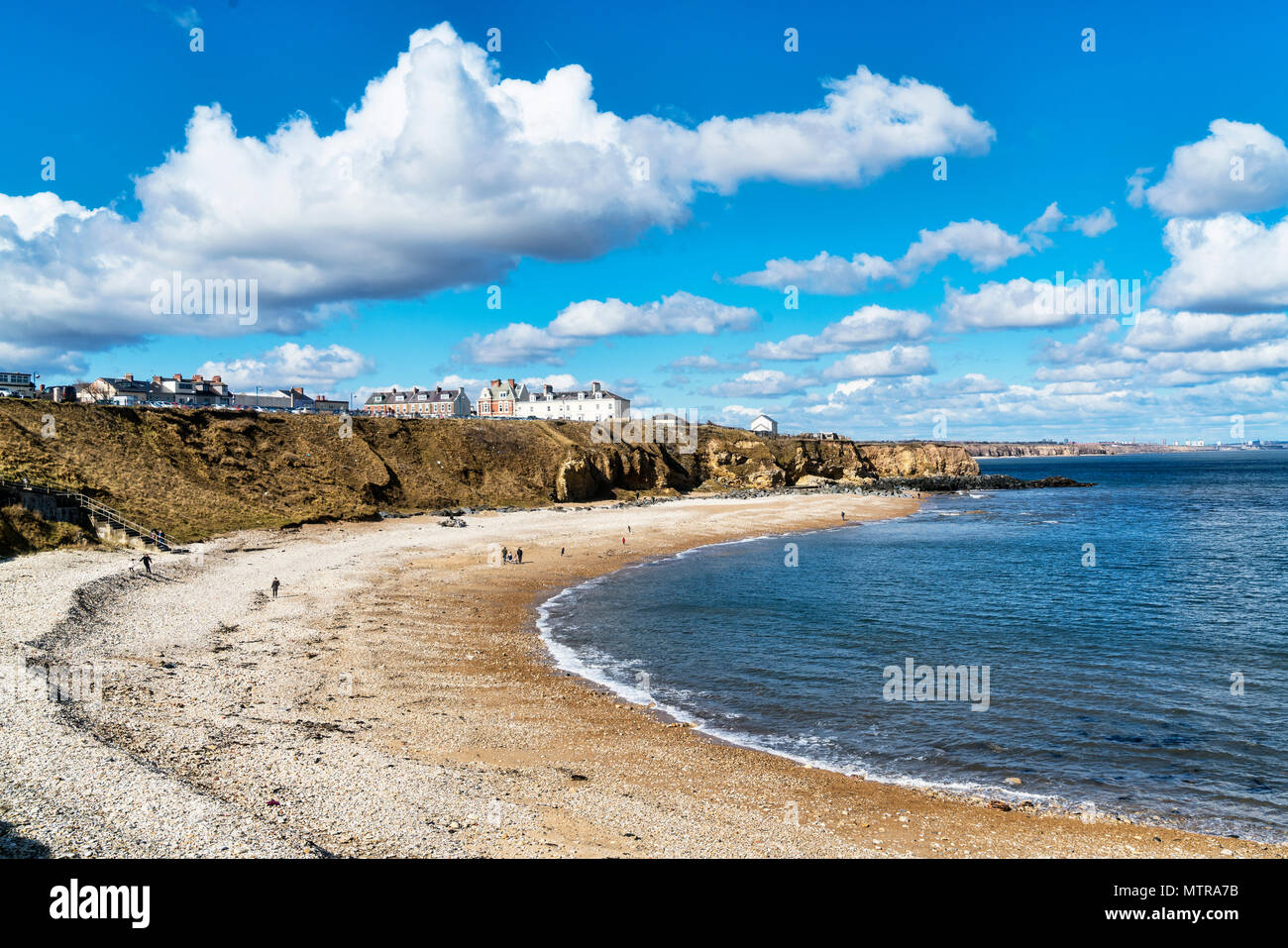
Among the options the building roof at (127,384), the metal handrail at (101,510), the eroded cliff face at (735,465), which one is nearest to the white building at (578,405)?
the eroded cliff face at (735,465)

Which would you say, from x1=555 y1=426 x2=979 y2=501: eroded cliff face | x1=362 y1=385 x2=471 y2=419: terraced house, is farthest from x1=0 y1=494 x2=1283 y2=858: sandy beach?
x1=362 y1=385 x2=471 y2=419: terraced house

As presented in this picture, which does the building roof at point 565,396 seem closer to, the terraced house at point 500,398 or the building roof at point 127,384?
the terraced house at point 500,398

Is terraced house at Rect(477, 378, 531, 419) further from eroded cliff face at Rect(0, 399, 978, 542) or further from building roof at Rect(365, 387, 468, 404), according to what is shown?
eroded cliff face at Rect(0, 399, 978, 542)

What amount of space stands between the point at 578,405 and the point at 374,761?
377 feet

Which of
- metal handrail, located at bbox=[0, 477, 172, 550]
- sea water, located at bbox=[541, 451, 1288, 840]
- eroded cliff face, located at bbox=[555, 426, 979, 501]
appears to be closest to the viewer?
sea water, located at bbox=[541, 451, 1288, 840]

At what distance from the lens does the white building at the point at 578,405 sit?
12756cm

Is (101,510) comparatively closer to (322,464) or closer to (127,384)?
(322,464)

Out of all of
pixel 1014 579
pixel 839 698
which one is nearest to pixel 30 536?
pixel 839 698

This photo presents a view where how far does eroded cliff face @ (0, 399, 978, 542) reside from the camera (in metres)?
50.2

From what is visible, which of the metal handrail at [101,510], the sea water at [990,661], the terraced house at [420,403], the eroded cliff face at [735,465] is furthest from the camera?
the terraced house at [420,403]

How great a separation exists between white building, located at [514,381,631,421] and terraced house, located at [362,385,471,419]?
11252mm

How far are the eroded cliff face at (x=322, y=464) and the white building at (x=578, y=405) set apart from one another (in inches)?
736

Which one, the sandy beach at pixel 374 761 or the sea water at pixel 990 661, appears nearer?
the sandy beach at pixel 374 761
